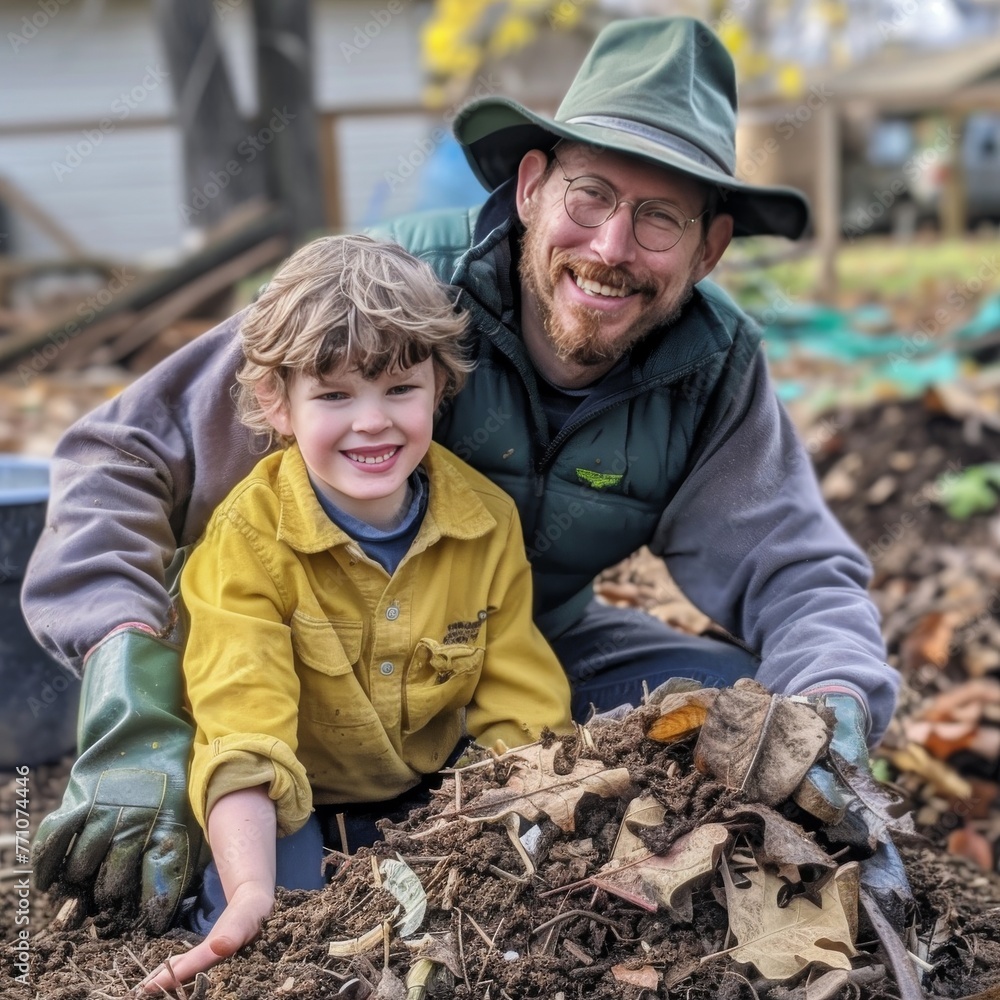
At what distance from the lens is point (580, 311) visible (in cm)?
301

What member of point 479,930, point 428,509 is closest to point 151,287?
point 428,509

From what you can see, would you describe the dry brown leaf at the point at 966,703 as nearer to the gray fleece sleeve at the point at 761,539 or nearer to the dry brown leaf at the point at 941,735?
the dry brown leaf at the point at 941,735

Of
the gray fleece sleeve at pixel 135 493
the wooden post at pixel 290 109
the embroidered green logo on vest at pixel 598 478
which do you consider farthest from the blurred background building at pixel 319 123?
the gray fleece sleeve at pixel 135 493

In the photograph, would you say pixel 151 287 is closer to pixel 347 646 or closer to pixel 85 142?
pixel 347 646

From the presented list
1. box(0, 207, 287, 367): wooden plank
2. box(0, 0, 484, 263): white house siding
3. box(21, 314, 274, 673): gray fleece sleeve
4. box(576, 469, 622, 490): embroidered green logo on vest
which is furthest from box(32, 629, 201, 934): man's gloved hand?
box(0, 0, 484, 263): white house siding

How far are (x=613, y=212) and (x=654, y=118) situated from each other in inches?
9.9

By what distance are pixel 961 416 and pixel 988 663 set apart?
6.13 feet

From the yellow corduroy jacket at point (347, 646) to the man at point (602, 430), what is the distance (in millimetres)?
232

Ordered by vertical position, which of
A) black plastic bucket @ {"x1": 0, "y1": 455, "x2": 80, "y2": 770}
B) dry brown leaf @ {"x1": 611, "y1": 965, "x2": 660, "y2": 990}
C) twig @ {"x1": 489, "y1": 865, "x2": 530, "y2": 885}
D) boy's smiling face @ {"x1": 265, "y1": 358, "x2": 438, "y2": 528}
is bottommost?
black plastic bucket @ {"x1": 0, "y1": 455, "x2": 80, "y2": 770}

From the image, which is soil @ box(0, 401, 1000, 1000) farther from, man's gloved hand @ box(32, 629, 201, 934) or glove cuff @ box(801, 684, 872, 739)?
glove cuff @ box(801, 684, 872, 739)

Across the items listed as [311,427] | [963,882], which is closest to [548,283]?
[311,427]

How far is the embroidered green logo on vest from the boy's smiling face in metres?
0.68

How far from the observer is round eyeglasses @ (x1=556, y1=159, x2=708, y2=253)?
301cm

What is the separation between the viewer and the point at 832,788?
92.4 inches
